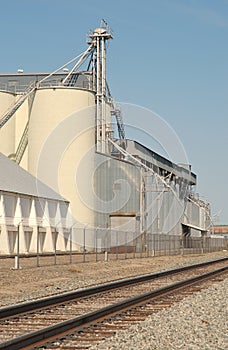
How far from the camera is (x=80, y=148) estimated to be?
2586 inches

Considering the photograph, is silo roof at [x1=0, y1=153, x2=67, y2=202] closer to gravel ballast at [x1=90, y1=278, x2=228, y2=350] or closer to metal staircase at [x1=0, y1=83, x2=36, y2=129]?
→ metal staircase at [x1=0, y1=83, x2=36, y2=129]

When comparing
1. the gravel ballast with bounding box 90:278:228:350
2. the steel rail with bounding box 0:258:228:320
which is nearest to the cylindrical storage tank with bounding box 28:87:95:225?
the steel rail with bounding box 0:258:228:320

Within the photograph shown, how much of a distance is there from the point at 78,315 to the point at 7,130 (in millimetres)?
54684

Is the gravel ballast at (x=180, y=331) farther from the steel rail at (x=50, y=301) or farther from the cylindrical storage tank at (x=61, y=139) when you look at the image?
the cylindrical storage tank at (x=61, y=139)

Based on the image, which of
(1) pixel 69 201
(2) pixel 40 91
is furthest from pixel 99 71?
(1) pixel 69 201

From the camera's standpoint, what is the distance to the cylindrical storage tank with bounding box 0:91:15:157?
221ft

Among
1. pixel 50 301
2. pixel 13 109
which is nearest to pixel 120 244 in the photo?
pixel 13 109

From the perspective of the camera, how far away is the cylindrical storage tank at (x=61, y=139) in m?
64.4

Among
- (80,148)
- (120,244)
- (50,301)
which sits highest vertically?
(80,148)

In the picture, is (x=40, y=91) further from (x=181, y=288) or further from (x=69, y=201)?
(x=181, y=288)

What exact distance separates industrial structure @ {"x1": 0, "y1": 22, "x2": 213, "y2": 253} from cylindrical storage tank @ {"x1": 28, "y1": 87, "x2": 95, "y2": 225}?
93 millimetres

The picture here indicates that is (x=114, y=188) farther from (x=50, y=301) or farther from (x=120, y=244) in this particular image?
(x=50, y=301)

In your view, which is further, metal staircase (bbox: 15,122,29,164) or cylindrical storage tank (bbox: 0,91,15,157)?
metal staircase (bbox: 15,122,29,164)

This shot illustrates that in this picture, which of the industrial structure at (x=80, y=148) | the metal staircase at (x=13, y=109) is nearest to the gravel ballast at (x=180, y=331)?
the industrial structure at (x=80, y=148)
